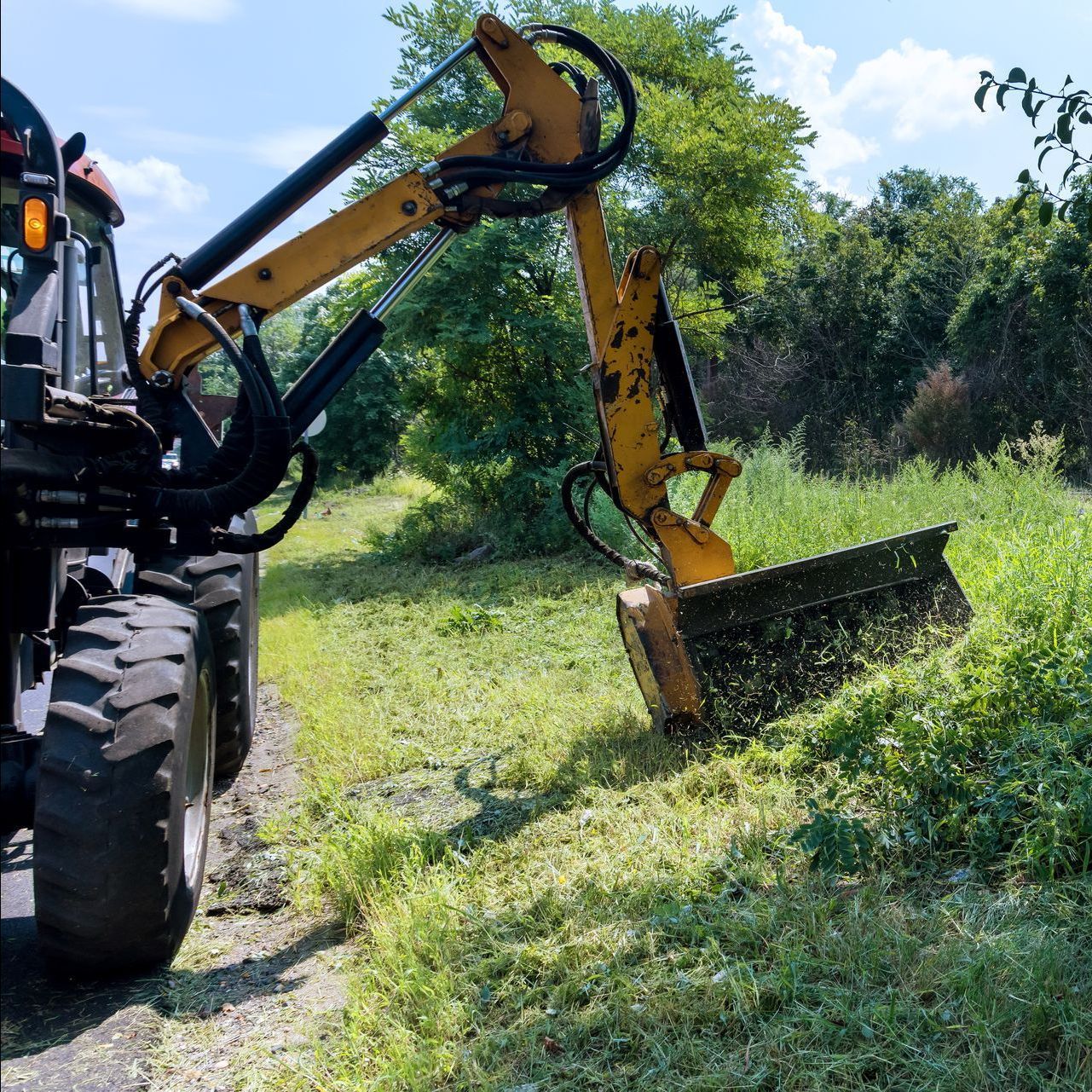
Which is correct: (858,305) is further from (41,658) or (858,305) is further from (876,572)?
(41,658)

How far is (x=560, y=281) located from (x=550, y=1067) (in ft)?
37.8

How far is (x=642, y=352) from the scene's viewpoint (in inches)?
180

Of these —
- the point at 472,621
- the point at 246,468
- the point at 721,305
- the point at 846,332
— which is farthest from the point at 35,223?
the point at 846,332

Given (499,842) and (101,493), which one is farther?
(499,842)

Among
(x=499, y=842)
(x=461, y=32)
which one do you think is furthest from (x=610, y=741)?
(x=461, y=32)

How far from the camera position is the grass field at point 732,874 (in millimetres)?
2447

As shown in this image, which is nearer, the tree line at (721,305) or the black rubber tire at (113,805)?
the black rubber tire at (113,805)

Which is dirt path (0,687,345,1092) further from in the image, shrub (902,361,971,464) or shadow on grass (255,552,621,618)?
shrub (902,361,971,464)

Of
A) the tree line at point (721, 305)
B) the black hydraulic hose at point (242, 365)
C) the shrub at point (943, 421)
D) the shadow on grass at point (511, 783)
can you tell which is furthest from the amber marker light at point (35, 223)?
the shrub at point (943, 421)

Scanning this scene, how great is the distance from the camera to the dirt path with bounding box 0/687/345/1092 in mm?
2654

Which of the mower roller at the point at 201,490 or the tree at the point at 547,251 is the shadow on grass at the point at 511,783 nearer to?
the mower roller at the point at 201,490

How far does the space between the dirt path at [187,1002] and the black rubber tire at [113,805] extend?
0.43ft

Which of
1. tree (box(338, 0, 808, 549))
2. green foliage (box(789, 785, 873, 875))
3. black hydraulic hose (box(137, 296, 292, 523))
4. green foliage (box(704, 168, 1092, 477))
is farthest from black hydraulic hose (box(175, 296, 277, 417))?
green foliage (box(704, 168, 1092, 477))

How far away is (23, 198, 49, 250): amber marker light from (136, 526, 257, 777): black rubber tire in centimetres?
186
